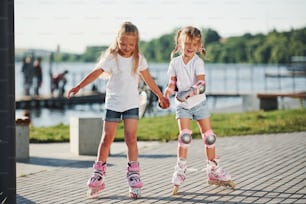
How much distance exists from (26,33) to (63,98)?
52.6ft

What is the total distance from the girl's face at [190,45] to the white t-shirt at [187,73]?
0.30 ft

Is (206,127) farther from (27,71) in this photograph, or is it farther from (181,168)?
(27,71)

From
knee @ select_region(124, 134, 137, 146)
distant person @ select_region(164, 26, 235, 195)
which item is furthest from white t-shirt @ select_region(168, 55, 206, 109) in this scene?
knee @ select_region(124, 134, 137, 146)

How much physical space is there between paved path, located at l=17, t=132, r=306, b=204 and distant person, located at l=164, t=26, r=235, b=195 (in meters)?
Result: 0.23

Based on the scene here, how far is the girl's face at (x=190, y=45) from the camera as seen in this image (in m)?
7.00

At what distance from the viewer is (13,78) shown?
18.2ft

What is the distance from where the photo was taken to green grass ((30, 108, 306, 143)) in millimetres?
12655

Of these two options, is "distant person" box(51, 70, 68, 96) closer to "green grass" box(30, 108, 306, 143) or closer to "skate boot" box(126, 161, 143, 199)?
"green grass" box(30, 108, 306, 143)

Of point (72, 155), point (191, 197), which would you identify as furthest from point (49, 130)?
point (191, 197)

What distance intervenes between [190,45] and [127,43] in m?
0.65

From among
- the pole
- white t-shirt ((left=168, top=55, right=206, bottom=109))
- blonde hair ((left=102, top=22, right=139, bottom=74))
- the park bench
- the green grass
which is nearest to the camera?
the pole

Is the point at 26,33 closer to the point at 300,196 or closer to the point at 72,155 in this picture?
the point at 72,155

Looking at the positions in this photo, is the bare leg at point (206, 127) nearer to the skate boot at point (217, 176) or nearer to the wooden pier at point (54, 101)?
the skate boot at point (217, 176)

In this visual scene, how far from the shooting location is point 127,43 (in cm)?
673
